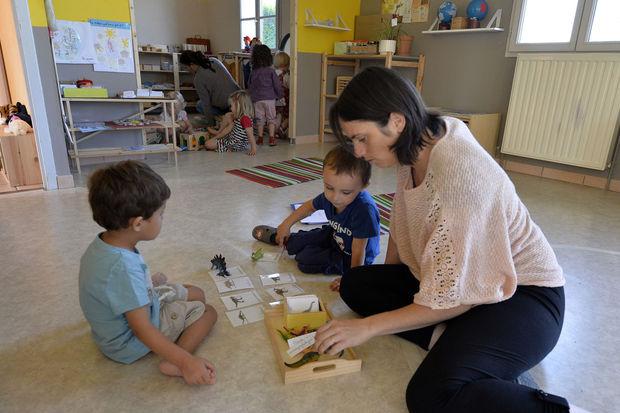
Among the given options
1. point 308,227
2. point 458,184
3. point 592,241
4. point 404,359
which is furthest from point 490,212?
point 592,241

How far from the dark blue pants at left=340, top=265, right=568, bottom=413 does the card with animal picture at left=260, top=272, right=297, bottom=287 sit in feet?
2.35

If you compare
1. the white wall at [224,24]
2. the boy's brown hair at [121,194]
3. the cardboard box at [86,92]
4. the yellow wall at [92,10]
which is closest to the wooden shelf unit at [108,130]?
the cardboard box at [86,92]

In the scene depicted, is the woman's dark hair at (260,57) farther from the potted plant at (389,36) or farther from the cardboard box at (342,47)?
the potted plant at (389,36)

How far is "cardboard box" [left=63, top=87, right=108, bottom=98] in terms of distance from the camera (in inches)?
112

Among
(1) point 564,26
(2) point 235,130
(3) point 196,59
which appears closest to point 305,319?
(2) point 235,130

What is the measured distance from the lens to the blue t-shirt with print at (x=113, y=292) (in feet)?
3.27

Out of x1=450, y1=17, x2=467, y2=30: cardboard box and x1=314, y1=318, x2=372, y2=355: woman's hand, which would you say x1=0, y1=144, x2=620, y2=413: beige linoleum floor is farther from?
x1=450, y1=17, x2=467, y2=30: cardboard box

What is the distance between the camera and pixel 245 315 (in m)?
1.38

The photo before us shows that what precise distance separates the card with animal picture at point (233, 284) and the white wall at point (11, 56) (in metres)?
1.96

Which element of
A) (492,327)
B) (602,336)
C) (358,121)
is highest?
(358,121)

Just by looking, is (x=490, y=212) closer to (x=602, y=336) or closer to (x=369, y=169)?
(x=369, y=169)

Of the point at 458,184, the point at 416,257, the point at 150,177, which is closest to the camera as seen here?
the point at 458,184

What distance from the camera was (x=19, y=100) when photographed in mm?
3225

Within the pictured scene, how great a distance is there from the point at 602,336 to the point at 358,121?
112cm
